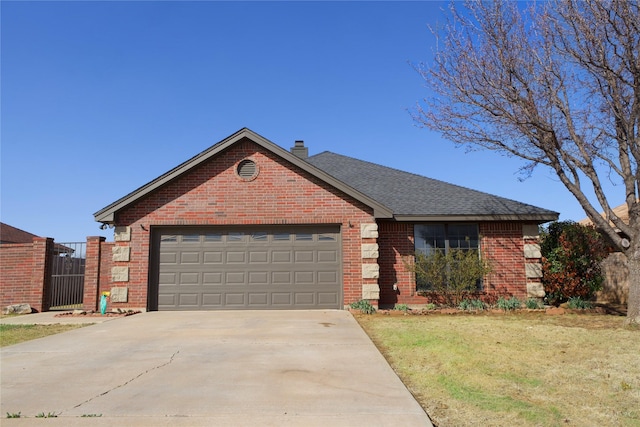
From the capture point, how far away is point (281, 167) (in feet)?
45.7

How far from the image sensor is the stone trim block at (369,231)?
1353cm

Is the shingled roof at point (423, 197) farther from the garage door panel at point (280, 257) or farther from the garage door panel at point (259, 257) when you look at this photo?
the garage door panel at point (259, 257)

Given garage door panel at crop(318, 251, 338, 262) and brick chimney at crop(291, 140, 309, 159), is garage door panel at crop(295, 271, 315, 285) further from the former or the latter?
brick chimney at crop(291, 140, 309, 159)

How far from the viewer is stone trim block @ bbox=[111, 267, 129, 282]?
13.4 meters

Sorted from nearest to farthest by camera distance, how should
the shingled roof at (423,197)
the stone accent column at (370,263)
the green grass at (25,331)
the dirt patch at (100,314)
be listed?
the green grass at (25,331)
the dirt patch at (100,314)
the stone accent column at (370,263)
the shingled roof at (423,197)

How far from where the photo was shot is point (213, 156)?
13.9 metres

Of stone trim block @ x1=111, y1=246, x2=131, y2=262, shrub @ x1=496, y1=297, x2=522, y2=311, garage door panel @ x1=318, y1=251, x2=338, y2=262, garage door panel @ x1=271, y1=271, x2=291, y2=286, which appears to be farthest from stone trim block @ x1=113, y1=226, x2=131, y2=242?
shrub @ x1=496, y1=297, x2=522, y2=311

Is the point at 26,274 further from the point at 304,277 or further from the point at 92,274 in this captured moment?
the point at 304,277

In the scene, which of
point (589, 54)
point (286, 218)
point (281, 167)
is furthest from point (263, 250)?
point (589, 54)

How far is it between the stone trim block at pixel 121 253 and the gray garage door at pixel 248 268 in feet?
2.82

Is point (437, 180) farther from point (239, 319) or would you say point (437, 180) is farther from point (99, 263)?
point (99, 263)

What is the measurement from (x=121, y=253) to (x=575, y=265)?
1400 cm

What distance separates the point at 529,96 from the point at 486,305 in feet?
19.8

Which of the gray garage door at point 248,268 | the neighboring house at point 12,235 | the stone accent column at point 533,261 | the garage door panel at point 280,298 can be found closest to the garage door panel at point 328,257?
the gray garage door at point 248,268
